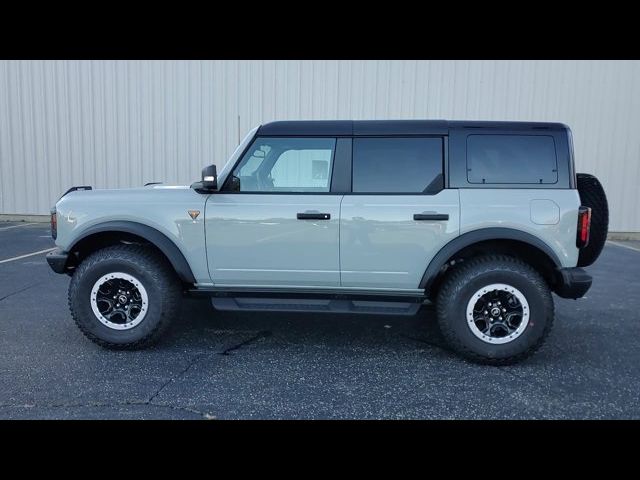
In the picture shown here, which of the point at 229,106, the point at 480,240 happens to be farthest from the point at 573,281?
the point at 229,106

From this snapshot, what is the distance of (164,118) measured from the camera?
36.9ft

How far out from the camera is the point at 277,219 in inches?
145

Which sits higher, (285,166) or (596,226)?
(285,166)

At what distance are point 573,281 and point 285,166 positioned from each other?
2.41 meters

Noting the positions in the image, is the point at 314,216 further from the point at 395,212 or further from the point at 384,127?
the point at 384,127

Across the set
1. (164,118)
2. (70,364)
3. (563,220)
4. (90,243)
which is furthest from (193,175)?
(563,220)

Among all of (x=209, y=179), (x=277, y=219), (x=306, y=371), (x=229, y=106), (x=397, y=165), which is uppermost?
(x=229, y=106)

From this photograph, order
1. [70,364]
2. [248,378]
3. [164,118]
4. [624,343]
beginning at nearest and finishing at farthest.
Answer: [248,378]
[70,364]
[624,343]
[164,118]

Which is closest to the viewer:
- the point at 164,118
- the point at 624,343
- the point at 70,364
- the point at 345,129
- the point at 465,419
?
the point at 465,419

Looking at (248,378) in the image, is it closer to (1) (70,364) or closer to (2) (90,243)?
(1) (70,364)

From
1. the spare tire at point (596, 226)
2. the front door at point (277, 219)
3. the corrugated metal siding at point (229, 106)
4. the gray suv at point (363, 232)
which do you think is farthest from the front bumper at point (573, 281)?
the corrugated metal siding at point (229, 106)

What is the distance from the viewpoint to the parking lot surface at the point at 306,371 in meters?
2.86

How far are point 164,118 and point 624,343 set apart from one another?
10423 millimetres

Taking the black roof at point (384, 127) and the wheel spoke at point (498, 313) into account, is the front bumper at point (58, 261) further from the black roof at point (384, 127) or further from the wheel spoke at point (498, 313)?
the wheel spoke at point (498, 313)
